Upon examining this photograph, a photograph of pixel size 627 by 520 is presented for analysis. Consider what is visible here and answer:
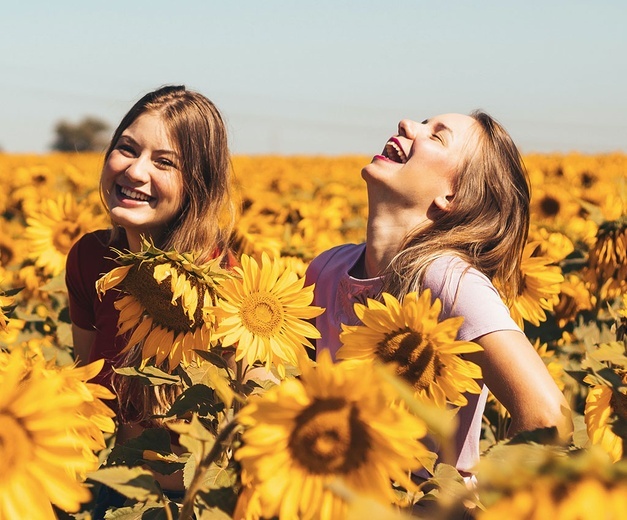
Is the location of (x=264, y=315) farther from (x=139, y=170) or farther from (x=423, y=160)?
(x=139, y=170)

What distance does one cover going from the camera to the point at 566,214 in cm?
639

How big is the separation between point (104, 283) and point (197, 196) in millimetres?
922

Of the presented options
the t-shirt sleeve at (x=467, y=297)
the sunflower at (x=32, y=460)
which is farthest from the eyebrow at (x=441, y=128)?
the sunflower at (x=32, y=460)

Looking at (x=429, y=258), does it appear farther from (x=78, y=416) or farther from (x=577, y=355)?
(x=577, y=355)

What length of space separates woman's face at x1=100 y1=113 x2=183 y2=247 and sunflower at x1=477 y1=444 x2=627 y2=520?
1.93m

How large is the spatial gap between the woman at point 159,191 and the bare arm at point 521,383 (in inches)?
37.2

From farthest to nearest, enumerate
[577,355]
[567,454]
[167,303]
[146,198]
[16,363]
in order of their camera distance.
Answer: [577,355] < [146,198] < [167,303] < [567,454] < [16,363]

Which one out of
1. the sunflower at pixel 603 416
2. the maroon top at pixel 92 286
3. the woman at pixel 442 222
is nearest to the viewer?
the sunflower at pixel 603 416

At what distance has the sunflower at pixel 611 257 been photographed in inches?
131

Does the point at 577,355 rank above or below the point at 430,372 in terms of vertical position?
below

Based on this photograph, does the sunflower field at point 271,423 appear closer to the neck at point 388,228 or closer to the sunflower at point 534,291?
the sunflower at point 534,291

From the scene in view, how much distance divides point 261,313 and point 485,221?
1.00 m

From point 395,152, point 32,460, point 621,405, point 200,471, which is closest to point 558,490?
point 200,471

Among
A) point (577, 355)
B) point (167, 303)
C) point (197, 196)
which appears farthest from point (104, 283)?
point (577, 355)
